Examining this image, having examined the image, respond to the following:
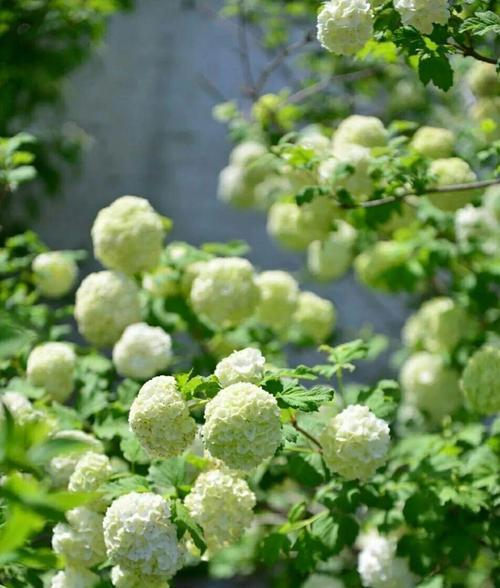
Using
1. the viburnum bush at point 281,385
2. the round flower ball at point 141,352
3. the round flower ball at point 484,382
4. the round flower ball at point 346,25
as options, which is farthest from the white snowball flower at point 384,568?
the round flower ball at point 346,25

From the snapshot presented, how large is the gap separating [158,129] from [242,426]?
4.07 m

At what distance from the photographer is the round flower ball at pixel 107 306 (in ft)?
7.66

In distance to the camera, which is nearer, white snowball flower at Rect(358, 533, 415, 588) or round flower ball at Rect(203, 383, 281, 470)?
round flower ball at Rect(203, 383, 281, 470)

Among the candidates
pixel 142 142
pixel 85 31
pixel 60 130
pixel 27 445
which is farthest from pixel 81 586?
pixel 142 142

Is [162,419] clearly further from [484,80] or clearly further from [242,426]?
[484,80]

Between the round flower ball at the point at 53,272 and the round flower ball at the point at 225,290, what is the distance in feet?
1.58

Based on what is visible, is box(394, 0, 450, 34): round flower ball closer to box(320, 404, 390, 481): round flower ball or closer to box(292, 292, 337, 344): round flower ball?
box(320, 404, 390, 481): round flower ball

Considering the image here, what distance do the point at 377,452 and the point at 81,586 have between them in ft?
2.06

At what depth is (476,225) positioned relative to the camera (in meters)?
2.88

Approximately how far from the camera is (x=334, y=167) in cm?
220

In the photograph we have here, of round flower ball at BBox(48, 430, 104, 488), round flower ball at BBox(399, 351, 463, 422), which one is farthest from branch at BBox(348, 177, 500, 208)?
round flower ball at BBox(48, 430, 104, 488)

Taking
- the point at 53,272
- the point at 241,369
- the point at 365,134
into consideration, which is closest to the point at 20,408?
the point at 241,369

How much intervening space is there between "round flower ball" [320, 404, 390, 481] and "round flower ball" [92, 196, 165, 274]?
0.79 metres

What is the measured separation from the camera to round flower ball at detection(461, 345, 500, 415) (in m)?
2.10
